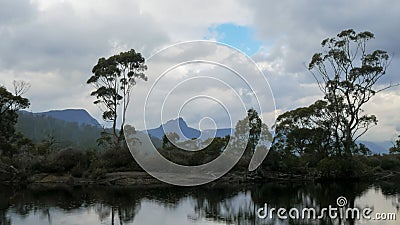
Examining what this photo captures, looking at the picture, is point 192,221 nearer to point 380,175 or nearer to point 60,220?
point 60,220

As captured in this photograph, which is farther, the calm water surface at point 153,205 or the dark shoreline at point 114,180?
the dark shoreline at point 114,180

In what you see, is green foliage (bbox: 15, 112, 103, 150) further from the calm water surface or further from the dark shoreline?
the calm water surface

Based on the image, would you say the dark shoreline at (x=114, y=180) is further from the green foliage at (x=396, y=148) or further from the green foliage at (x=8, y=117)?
the green foliage at (x=396, y=148)

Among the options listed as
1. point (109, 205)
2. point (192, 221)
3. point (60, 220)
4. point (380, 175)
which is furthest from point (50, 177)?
point (380, 175)

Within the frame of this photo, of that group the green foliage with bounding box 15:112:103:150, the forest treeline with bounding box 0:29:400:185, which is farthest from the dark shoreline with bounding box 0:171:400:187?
the green foliage with bounding box 15:112:103:150

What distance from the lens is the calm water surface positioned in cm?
1597

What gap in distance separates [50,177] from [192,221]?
20930 millimetres

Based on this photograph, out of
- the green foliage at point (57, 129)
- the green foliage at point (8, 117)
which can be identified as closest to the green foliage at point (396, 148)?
the green foliage at point (8, 117)

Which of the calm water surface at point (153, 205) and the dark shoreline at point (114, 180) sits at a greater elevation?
the dark shoreline at point (114, 180)

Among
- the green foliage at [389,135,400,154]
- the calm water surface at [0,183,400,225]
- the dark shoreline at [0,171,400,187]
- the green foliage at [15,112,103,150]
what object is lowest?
the calm water surface at [0,183,400,225]

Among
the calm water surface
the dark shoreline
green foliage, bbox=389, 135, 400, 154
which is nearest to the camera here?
the calm water surface

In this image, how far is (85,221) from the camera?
1574 cm

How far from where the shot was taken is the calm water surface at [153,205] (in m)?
16.0

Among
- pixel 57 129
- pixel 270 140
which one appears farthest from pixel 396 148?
pixel 57 129
